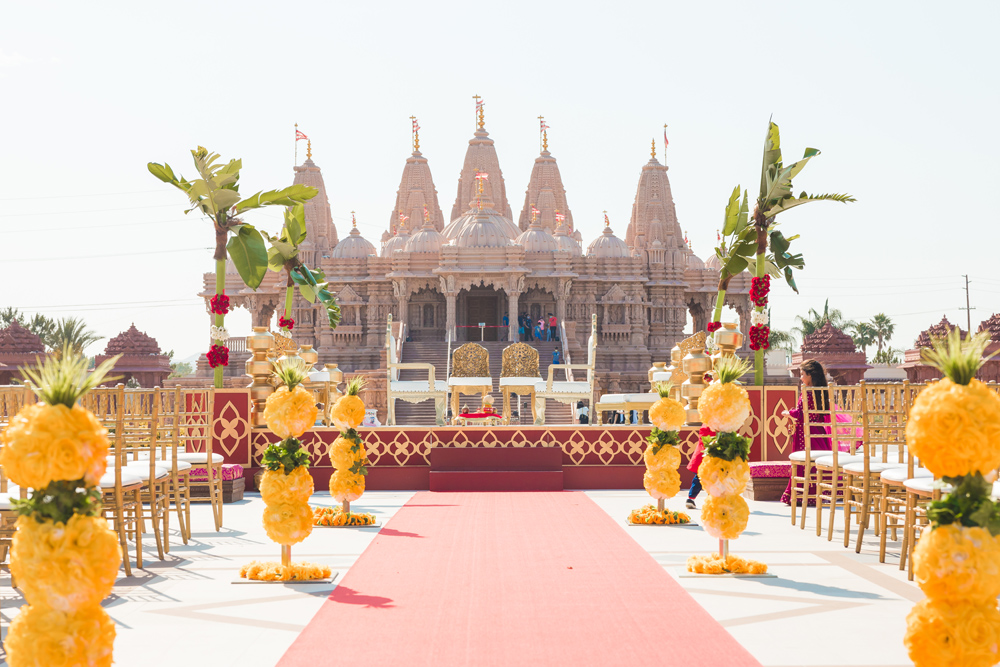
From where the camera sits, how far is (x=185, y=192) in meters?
12.6

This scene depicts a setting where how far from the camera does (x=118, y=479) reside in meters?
6.66

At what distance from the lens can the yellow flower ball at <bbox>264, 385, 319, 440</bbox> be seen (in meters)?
6.62

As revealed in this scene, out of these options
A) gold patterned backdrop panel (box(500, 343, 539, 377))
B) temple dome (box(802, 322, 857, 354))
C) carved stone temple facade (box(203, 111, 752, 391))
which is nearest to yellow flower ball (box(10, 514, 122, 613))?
gold patterned backdrop panel (box(500, 343, 539, 377))

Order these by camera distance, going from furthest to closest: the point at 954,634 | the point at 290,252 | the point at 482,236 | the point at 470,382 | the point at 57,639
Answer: the point at 482,236, the point at 470,382, the point at 290,252, the point at 954,634, the point at 57,639

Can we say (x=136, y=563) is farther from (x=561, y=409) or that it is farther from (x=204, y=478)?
Answer: (x=561, y=409)

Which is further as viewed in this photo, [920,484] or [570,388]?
[570,388]

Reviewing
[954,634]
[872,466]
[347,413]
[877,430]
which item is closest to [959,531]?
[954,634]

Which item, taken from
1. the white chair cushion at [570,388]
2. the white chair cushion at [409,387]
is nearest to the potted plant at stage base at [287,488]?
the white chair cushion at [409,387]

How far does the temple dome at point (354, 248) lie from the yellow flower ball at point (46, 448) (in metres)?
37.4

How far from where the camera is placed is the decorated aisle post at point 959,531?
3627mm

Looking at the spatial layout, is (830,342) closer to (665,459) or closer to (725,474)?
(665,459)

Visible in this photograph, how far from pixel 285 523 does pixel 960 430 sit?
417 cm

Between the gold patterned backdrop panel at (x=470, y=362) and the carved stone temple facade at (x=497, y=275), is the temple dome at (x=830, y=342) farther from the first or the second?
the gold patterned backdrop panel at (x=470, y=362)

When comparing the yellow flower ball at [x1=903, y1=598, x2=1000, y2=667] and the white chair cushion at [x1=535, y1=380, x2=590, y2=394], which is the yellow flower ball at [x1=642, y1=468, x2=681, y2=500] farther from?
the white chair cushion at [x1=535, y1=380, x2=590, y2=394]
